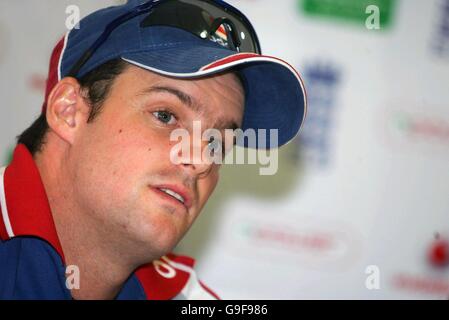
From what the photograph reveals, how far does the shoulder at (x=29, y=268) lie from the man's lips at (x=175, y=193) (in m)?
0.19

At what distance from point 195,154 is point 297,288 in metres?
1.12

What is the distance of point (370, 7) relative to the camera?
189 centimetres

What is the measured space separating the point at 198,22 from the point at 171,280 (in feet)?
1.71

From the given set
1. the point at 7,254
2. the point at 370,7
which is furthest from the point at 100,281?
the point at 370,7

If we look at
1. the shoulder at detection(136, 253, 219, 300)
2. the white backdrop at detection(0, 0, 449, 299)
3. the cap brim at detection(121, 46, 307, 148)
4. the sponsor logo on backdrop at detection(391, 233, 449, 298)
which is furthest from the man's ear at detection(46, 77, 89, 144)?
the sponsor logo on backdrop at detection(391, 233, 449, 298)

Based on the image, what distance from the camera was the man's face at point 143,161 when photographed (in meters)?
0.87

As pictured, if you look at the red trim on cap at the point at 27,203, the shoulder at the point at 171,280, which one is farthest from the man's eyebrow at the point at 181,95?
the shoulder at the point at 171,280

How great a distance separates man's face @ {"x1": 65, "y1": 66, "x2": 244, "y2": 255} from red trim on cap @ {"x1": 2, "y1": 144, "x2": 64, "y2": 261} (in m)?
0.06

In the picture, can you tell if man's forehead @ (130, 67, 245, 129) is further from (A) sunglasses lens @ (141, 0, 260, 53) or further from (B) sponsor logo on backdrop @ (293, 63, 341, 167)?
(B) sponsor logo on backdrop @ (293, 63, 341, 167)

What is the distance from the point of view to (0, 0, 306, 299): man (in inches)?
34.1

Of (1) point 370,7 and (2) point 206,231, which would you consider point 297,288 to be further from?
(1) point 370,7

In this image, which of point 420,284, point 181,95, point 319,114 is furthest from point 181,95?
point 420,284
